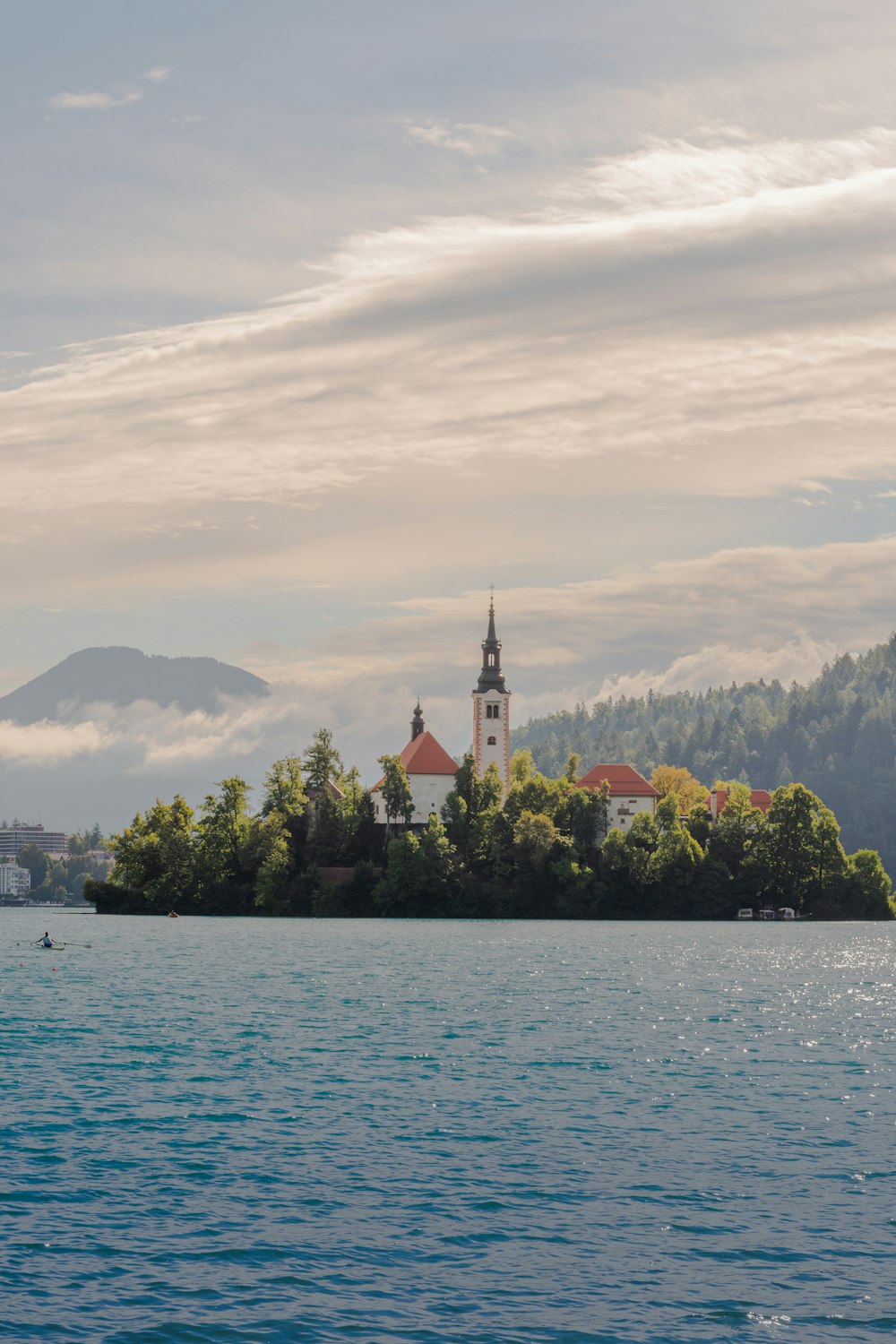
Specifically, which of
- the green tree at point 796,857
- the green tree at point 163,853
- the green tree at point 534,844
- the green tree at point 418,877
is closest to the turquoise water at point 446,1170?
the green tree at point 418,877

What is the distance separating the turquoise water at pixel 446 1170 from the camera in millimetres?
25344

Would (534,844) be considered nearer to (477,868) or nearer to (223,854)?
(477,868)

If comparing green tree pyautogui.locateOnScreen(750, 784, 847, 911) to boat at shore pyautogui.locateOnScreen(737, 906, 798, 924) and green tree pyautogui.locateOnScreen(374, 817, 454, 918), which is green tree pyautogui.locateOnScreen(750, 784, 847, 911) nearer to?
boat at shore pyautogui.locateOnScreen(737, 906, 798, 924)

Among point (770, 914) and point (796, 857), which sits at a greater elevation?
point (796, 857)

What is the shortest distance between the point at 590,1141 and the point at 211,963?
7015cm

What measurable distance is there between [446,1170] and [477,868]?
540 ft

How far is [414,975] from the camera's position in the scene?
310ft

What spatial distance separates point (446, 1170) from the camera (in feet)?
117

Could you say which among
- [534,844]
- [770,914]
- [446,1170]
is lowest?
[770,914]

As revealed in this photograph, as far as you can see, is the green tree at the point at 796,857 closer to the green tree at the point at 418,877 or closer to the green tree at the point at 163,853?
the green tree at the point at 418,877

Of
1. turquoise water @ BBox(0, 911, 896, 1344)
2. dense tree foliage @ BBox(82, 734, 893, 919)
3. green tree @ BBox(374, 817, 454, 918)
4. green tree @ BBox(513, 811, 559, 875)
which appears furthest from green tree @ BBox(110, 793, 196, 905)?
turquoise water @ BBox(0, 911, 896, 1344)

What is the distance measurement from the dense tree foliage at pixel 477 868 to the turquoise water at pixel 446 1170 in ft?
376

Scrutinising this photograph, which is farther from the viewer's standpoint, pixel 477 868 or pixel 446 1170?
pixel 477 868

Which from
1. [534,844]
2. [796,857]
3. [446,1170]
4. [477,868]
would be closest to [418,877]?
[477,868]
